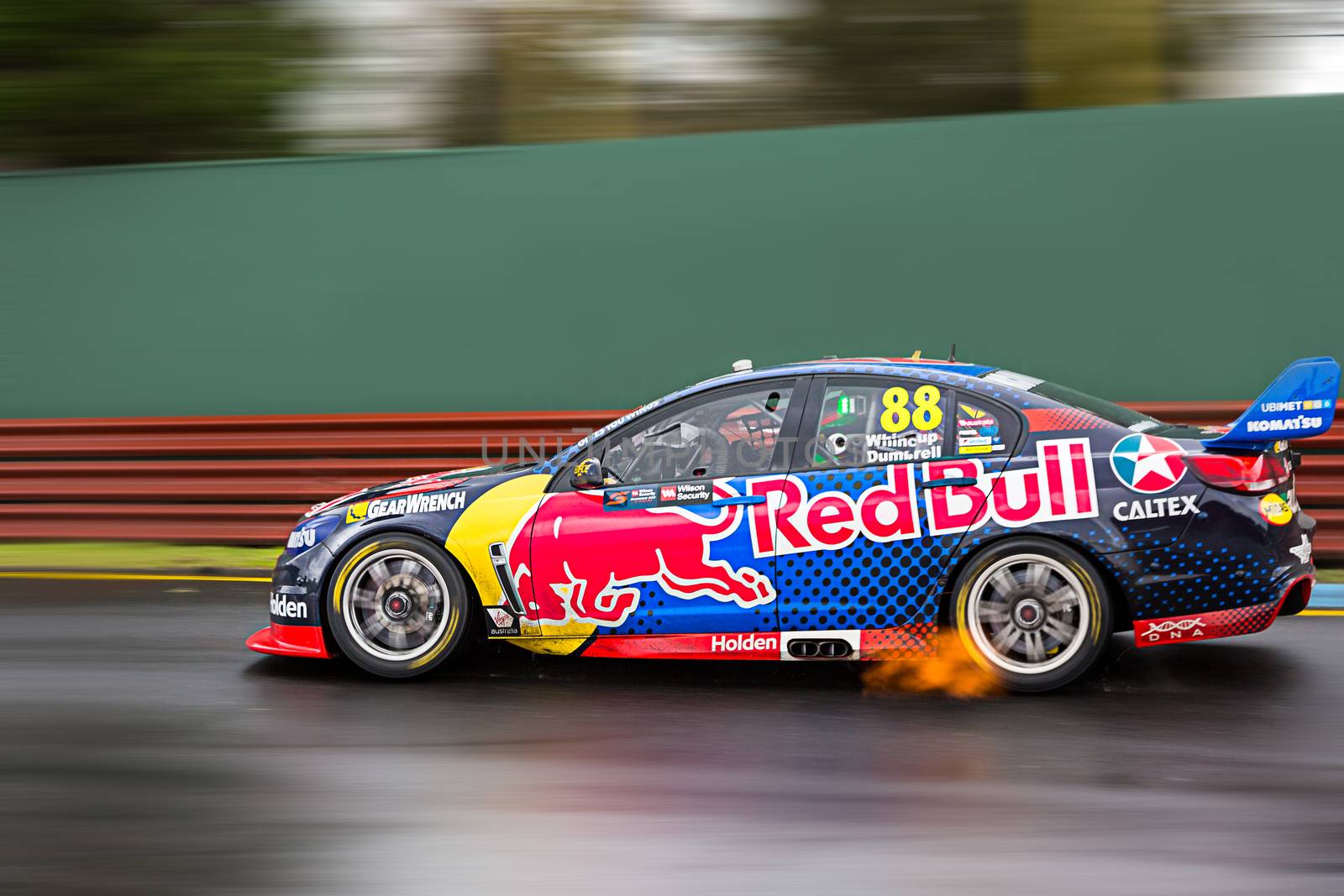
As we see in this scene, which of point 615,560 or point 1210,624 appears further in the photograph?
point 615,560

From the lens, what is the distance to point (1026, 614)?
5.74m

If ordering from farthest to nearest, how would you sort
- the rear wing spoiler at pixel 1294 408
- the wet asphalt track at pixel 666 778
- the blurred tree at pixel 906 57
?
the blurred tree at pixel 906 57
the rear wing spoiler at pixel 1294 408
the wet asphalt track at pixel 666 778

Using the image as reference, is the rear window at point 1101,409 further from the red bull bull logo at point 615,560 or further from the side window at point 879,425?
the red bull bull logo at point 615,560

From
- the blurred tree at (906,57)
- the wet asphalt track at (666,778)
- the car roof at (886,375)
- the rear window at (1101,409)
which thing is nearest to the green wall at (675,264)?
the blurred tree at (906,57)

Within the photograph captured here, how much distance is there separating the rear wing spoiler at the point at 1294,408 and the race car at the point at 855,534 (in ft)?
0.04

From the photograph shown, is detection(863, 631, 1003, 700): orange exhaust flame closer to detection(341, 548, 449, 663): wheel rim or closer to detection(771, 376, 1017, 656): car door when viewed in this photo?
detection(771, 376, 1017, 656): car door

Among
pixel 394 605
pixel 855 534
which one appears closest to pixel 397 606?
pixel 394 605

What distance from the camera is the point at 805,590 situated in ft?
19.1

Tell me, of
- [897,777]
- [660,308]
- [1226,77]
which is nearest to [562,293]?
[660,308]

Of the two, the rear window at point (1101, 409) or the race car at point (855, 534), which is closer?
Result: the race car at point (855, 534)

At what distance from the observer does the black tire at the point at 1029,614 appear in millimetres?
5672

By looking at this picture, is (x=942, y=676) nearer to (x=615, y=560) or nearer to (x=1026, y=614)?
(x=1026, y=614)

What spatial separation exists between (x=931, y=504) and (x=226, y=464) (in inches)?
288

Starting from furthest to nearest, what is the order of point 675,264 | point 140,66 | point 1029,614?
1. point 140,66
2. point 675,264
3. point 1029,614
